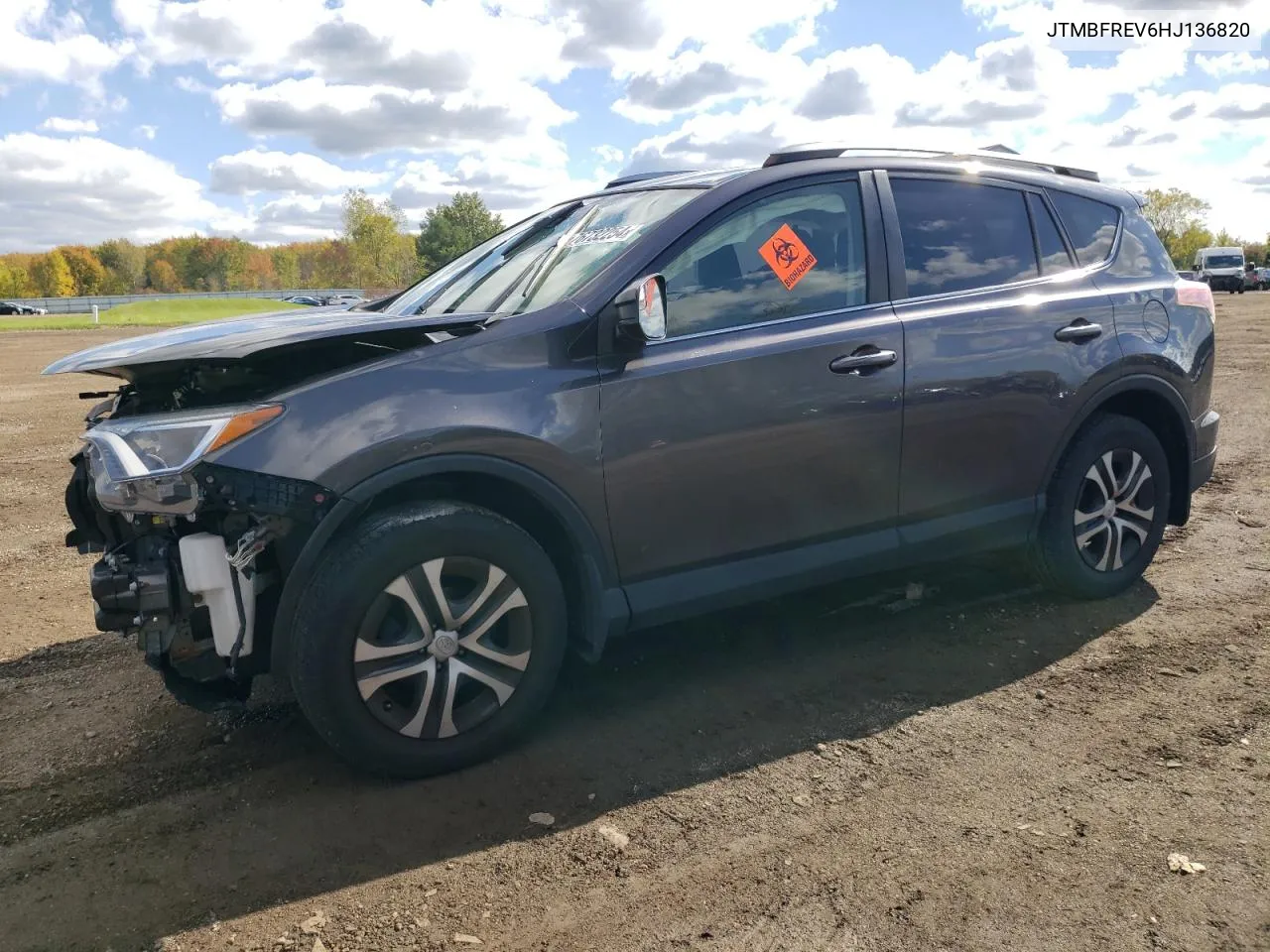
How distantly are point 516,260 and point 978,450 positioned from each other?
2044mm

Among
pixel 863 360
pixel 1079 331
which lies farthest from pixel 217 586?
pixel 1079 331

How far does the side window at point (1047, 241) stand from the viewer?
14.1 feet

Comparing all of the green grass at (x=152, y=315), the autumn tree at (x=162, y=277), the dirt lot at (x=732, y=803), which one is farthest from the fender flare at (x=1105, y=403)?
the autumn tree at (x=162, y=277)

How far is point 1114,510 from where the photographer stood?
451 centimetres

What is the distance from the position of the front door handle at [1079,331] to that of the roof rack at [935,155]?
32.7 inches

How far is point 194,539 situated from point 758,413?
1863mm

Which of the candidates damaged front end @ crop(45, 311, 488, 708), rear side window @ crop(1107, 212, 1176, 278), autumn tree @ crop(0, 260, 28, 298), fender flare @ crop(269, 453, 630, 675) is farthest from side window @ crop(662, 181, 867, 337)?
autumn tree @ crop(0, 260, 28, 298)

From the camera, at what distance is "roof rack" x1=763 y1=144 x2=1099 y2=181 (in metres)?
3.81

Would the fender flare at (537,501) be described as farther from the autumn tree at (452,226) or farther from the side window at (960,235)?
the autumn tree at (452,226)

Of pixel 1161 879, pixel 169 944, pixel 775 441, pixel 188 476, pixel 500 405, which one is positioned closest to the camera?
pixel 169 944

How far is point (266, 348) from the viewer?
284 cm

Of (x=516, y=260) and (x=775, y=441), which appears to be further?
(x=516, y=260)

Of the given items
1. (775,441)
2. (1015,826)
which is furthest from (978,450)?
(1015,826)

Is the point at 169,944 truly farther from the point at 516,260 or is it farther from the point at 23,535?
the point at 23,535
